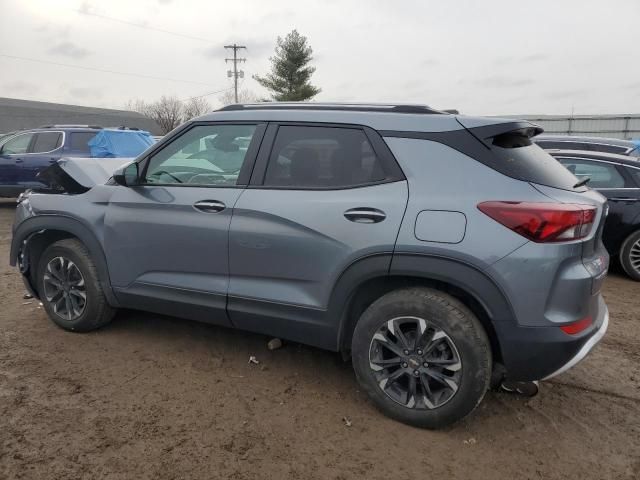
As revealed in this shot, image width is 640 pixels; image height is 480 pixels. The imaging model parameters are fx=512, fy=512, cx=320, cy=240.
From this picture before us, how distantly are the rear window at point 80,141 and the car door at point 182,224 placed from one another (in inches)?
330

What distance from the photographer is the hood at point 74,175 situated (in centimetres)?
409

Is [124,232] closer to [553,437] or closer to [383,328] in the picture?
[383,328]

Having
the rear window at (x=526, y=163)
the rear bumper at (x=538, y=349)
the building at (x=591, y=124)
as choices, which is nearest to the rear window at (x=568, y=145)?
the rear window at (x=526, y=163)

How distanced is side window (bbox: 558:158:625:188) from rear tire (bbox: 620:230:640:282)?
68 cm

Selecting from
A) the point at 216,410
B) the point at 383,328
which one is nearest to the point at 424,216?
the point at 383,328

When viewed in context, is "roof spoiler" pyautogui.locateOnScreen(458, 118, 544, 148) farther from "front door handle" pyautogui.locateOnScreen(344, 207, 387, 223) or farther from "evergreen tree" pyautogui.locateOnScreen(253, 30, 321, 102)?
"evergreen tree" pyautogui.locateOnScreen(253, 30, 321, 102)

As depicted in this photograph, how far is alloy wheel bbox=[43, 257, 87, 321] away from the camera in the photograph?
4035mm

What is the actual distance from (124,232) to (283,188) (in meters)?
1.32

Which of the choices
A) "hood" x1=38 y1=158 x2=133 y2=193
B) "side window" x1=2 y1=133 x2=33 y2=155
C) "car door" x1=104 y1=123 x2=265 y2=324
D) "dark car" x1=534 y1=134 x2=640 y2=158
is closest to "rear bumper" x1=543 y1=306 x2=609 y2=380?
"car door" x1=104 y1=123 x2=265 y2=324

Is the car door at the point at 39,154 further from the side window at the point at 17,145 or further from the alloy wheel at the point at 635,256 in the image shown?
the alloy wheel at the point at 635,256

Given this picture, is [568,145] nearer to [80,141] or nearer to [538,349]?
[538,349]

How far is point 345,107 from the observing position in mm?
3281

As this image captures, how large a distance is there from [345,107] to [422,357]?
1.62m

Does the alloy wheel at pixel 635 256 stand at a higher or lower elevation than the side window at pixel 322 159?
lower
